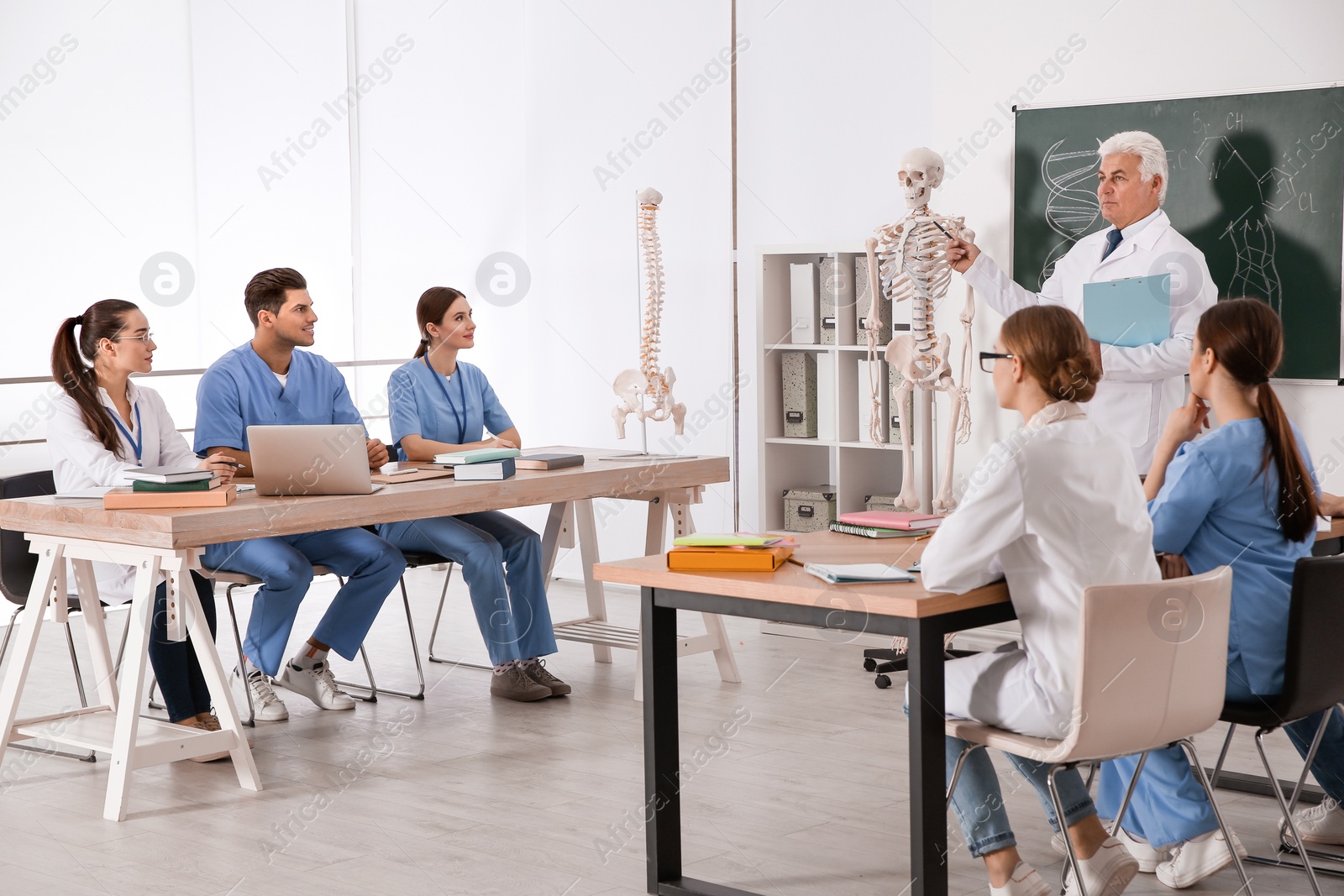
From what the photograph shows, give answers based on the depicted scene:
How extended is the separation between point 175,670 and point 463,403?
1344 millimetres

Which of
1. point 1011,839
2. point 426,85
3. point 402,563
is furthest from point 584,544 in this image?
point 426,85

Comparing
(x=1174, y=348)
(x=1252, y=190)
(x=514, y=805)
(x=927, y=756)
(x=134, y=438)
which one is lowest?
(x=514, y=805)

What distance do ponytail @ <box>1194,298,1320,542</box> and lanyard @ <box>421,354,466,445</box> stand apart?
2662 millimetres

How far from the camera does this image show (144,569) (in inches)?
137

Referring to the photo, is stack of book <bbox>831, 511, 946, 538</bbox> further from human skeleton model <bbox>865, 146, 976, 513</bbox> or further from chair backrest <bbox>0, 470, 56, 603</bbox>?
chair backrest <bbox>0, 470, 56, 603</bbox>

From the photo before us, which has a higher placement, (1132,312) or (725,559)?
(1132,312)

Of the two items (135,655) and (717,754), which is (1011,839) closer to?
(717,754)

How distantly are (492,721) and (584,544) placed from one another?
868mm

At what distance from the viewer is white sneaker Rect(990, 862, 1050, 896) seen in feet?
8.66

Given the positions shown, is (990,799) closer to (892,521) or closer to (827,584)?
(827,584)

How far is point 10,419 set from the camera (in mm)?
9266

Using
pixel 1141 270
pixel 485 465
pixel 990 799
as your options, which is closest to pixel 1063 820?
→ pixel 990 799

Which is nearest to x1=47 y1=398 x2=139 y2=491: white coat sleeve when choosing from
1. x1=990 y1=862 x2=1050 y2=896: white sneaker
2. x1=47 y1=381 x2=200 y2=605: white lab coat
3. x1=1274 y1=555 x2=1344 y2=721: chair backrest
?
x1=47 y1=381 x2=200 y2=605: white lab coat

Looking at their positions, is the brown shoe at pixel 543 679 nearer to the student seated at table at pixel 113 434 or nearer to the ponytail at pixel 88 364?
the student seated at table at pixel 113 434
